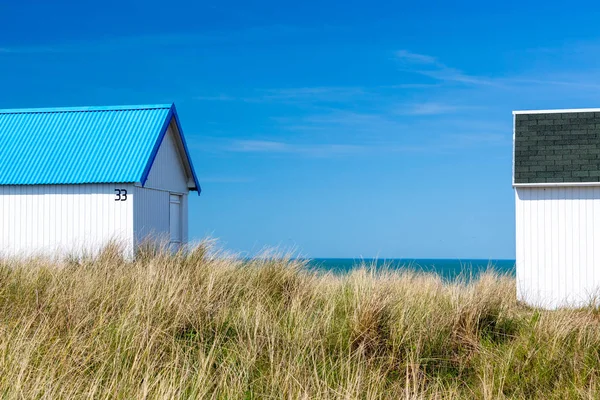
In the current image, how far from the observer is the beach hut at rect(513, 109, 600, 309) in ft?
51.8

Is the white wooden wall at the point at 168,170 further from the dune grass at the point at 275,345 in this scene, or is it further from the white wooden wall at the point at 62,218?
the dune grass at the point at 275,345

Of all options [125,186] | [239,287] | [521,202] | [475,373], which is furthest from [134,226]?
[475,373]

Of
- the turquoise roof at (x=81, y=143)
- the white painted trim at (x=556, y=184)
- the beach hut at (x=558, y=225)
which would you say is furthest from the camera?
the turquoise roof at (x=81, y=143)

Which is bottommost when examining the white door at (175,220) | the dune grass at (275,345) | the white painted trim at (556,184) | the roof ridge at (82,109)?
the dune grass at (275,345)

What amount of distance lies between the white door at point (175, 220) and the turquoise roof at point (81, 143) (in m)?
2.17

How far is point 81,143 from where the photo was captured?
19.3 meters

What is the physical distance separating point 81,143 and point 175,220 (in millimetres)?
3867

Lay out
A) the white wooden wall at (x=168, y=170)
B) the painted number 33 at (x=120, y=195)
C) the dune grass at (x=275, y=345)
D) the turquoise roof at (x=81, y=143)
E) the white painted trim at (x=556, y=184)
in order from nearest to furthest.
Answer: the dune grass at (x=275, y=345) → the white painted trim at (x=556, y=184) → the painted number 33 at (x=120, y=195) → the turquoise roof at (x=81, y=143) → the white wooden wall at (x=168, y=170)

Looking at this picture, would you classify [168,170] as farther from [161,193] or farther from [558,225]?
[558,225]

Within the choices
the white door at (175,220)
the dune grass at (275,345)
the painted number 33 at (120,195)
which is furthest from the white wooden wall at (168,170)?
the dune grass at (275,345)

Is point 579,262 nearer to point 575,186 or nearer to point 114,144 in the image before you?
point 575,186

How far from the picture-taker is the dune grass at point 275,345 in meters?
6.73

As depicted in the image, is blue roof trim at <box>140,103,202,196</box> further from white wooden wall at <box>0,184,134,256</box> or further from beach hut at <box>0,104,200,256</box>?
white wooden wall at <box>0,184,134,256</box>

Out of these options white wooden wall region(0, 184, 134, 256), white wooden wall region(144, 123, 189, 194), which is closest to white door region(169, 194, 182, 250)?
white wooden wall region(144, 123, 189, 194)
